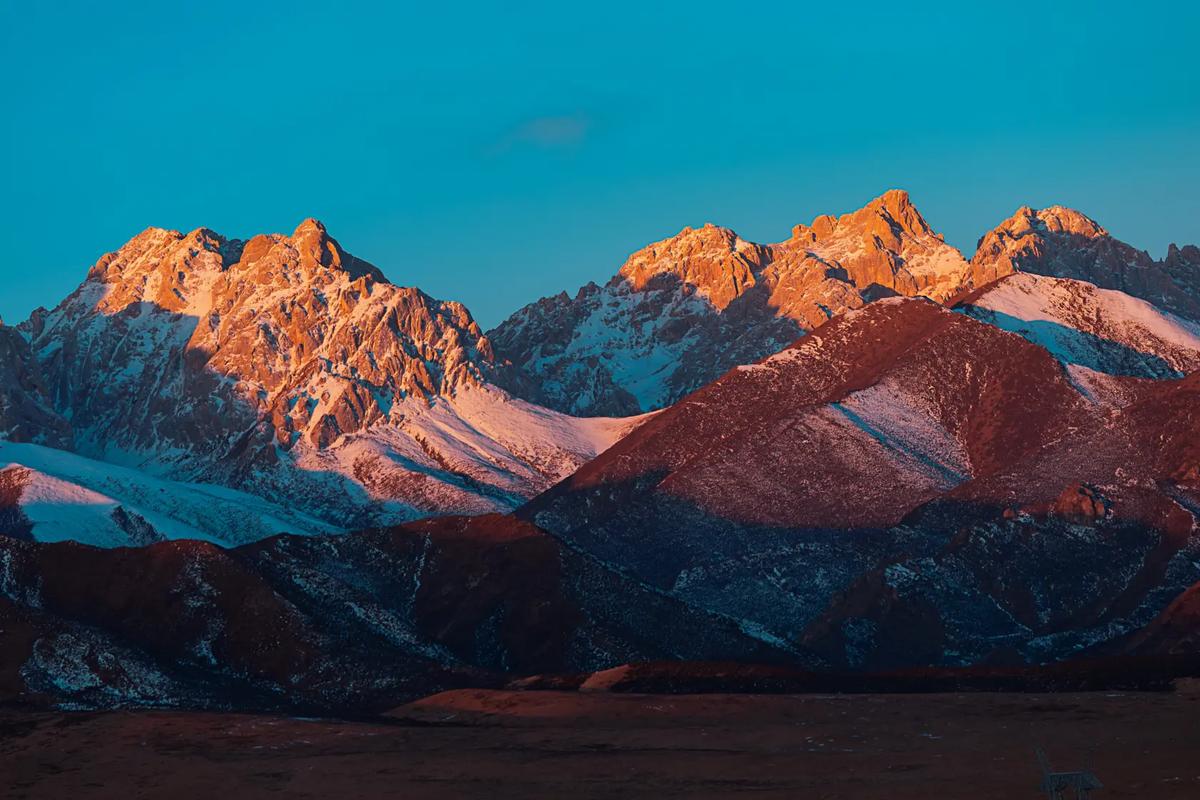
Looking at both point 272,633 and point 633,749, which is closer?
point 633,749

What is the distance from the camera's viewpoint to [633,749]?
117000 millimetres

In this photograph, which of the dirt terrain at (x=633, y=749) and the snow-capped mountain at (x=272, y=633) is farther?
the snow-capped mountain at (x=272, y=633)

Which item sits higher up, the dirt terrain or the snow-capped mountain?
the snow-capped mountain

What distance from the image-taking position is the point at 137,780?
119 m

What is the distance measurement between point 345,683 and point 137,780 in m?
46.6

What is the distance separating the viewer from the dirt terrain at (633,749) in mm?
104312

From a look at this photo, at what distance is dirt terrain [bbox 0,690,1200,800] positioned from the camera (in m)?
104

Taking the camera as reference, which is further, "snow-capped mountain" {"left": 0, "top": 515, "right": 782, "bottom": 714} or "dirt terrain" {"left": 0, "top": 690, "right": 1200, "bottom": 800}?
"snow-capped mountain" {"left": 0, "top": 515, "right": 782, "bottom": 714}

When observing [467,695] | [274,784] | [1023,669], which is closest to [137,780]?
[274,784]

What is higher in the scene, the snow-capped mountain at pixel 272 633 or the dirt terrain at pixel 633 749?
the snow-capped mountain at pixel 272 633

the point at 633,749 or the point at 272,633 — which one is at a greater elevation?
the point at 272,633

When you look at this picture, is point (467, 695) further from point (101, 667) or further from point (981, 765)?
point (981, 765)

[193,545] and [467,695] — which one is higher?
[193,545]

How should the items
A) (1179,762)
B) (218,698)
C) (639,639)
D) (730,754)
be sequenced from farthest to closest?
(639,639)
(218,698)
(730,754)
(1179,762)
